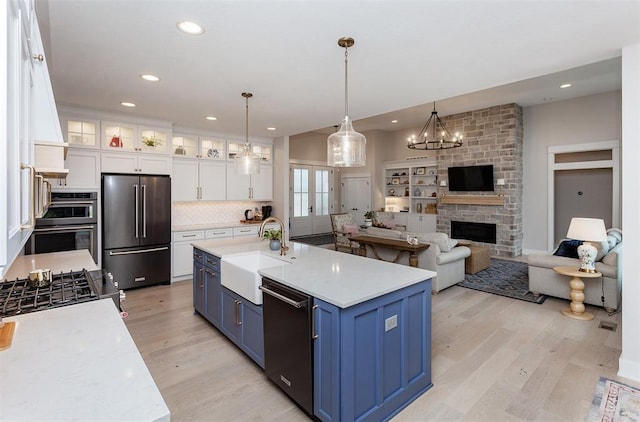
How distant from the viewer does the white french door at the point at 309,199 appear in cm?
945

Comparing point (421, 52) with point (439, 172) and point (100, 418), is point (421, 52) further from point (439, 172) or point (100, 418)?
point (439, 172)

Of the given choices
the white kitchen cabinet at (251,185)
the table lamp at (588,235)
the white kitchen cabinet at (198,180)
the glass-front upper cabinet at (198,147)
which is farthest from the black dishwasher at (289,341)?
the glass-front upper cabinet at (198,147)

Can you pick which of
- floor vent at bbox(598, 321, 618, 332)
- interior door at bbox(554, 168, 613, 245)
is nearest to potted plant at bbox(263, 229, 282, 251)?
floor vent at bbox(598, 321, 618, 332)

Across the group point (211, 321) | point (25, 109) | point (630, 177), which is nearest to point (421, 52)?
point (630, 177)

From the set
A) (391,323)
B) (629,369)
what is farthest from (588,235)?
(391,323)

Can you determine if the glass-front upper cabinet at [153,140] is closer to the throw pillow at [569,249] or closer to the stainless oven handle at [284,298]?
the stainless oven handle at [284,298]

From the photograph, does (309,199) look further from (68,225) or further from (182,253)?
(68,225)

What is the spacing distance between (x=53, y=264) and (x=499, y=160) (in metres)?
7.70

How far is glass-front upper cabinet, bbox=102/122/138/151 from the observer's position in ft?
15.5

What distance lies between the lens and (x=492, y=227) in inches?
282

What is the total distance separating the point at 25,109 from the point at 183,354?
2589 mm

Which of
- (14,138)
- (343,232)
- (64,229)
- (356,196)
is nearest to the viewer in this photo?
(14,138)

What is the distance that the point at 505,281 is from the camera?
16.9 feet

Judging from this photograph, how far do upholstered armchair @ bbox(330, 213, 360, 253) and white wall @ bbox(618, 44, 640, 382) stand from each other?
466 cm
